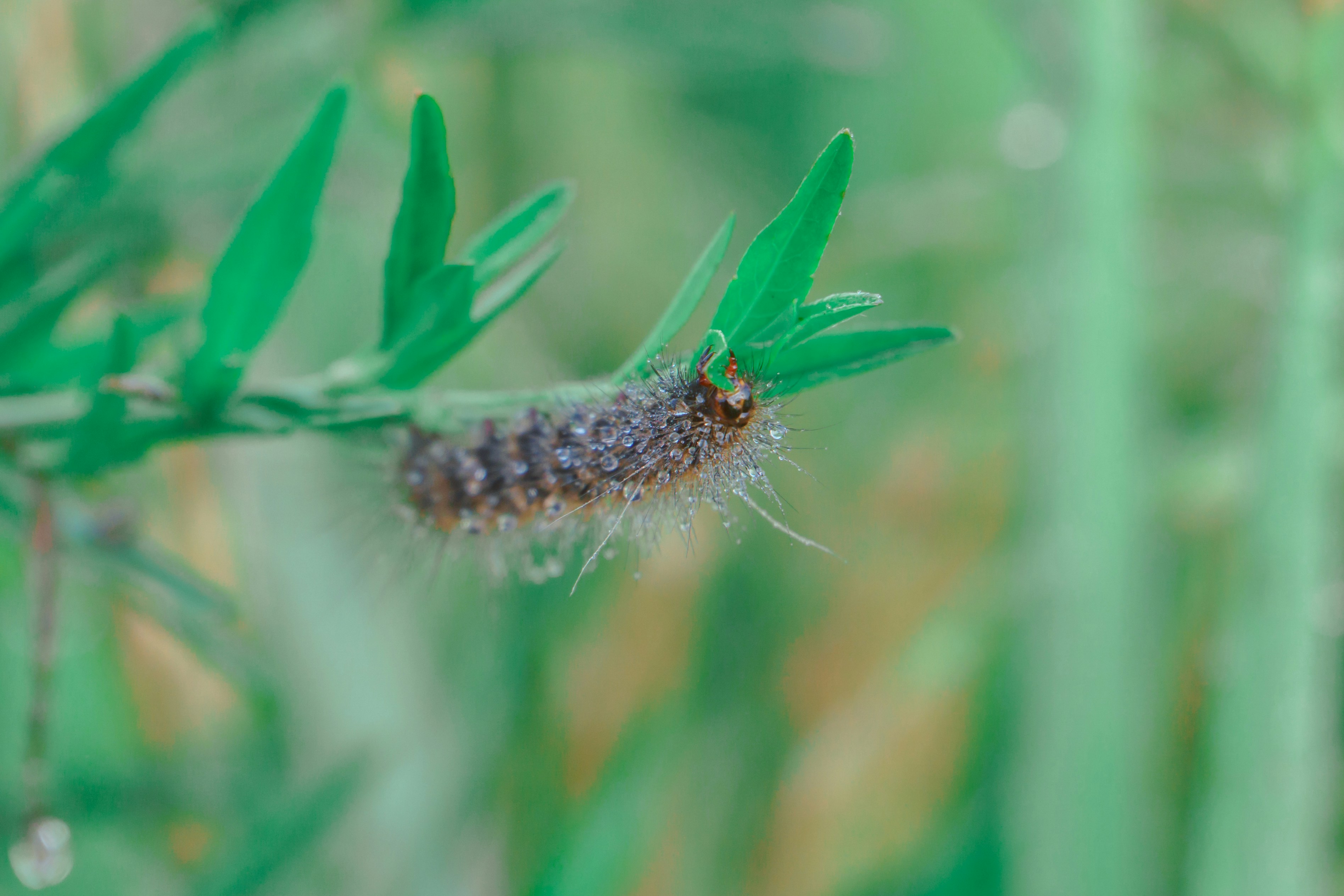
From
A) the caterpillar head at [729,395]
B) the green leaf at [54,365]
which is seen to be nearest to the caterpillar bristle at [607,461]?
the caterpillar head at [729,395]

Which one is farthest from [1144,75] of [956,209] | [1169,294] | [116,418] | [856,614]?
[116,418]

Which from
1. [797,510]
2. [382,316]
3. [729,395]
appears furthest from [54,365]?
[797,510]

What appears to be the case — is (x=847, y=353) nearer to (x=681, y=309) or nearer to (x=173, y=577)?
(x=681, y=309)

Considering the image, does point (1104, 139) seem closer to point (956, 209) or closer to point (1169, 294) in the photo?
point (956, 209)

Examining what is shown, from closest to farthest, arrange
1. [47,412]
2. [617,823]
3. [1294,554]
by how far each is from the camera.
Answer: [47,412] < [1294,554] < [617,823]

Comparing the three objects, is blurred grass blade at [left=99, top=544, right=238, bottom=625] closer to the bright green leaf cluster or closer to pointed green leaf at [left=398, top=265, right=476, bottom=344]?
the bright green leaf cluster

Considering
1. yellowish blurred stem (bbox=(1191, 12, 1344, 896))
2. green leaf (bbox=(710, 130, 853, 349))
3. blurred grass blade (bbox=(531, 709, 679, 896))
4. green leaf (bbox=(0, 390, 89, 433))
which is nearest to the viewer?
green leaf (bbox=(710, 130, 853, 349))

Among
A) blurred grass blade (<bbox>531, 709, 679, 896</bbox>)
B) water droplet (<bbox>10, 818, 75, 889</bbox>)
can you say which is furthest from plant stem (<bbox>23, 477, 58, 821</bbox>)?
blurred grass blade (<bbox>531, 709, 679, 896</bbox>)
